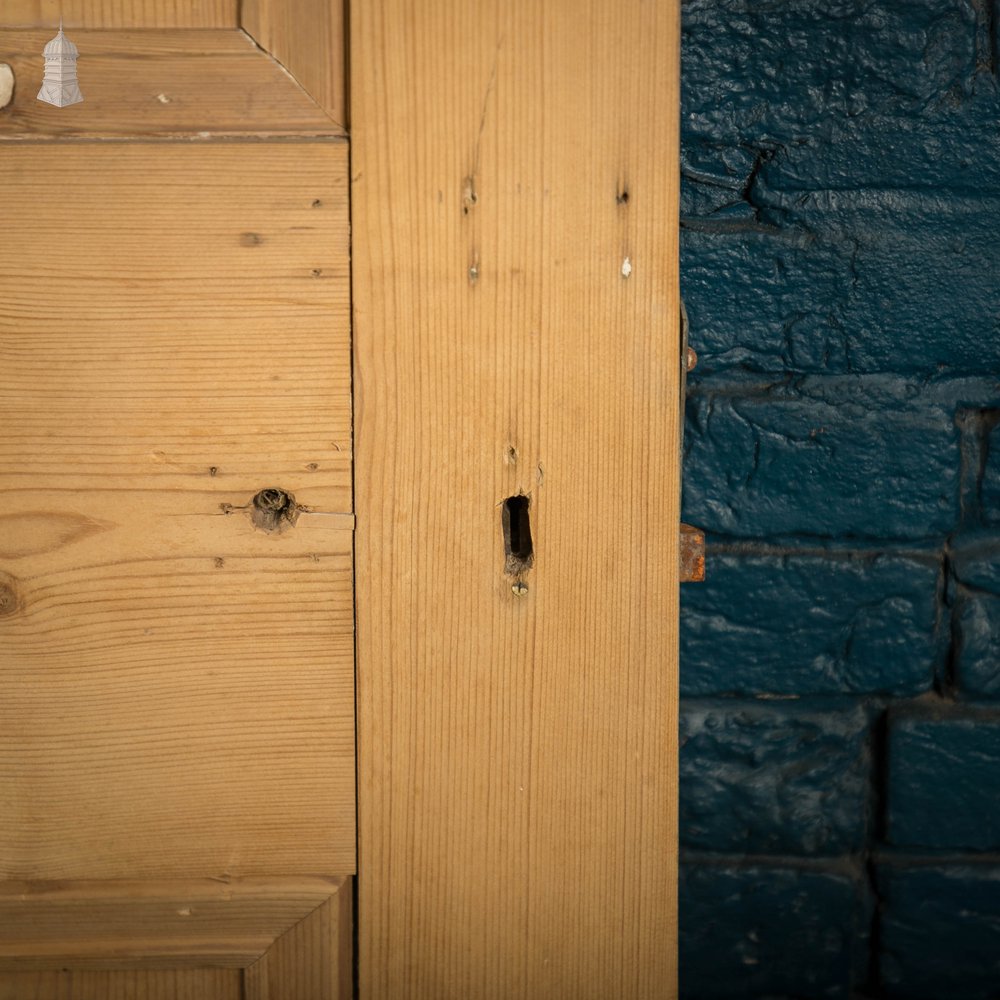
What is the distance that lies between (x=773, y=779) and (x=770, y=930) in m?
0.18

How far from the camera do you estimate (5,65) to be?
628 mm

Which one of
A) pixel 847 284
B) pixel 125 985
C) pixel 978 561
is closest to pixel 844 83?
pixel 847 284

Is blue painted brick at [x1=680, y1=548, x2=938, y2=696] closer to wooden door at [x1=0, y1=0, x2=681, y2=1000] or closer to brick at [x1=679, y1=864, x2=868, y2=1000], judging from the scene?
brick at [x1=679, y1=864, x2=868, y2=1000]

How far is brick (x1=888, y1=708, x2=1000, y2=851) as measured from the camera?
1055mm

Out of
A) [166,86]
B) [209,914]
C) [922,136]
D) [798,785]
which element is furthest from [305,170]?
[798,785]

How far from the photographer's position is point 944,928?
3.52 feet

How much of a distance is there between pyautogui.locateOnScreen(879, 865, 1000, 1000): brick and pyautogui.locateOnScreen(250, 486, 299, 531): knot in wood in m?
0.84

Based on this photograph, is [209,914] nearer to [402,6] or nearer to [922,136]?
[402,6]

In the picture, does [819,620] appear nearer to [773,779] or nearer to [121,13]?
[773,779]

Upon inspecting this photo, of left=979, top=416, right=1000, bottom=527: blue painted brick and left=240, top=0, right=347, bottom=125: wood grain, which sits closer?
left=240, top=0, right=347, bottom=125: wood grain

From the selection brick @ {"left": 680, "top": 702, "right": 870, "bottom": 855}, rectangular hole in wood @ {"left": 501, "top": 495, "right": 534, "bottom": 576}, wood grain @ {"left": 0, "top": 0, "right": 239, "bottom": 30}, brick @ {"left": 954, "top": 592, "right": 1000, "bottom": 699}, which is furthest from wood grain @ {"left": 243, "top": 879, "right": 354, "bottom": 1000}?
brick @ {"left": 954, "top": 592, "right": 1000, "bottom": 699}

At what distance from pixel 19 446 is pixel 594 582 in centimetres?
43

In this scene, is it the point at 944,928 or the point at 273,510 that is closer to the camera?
the point at 273,510

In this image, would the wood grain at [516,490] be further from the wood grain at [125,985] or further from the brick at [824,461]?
the brick at [824,461]
